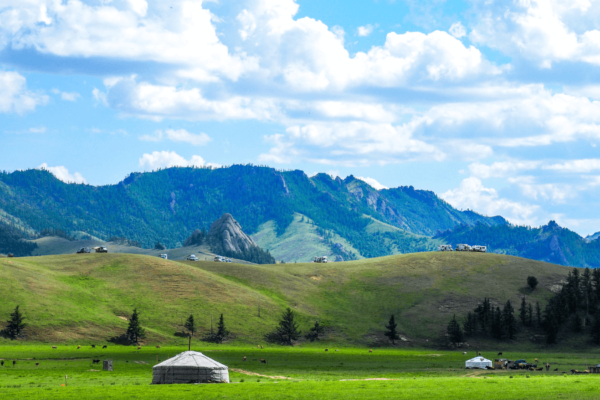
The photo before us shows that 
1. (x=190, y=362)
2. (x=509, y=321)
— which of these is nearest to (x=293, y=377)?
(x=190, y=362)

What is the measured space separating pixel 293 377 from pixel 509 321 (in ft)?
403

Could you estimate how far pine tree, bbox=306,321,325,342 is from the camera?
18150cm

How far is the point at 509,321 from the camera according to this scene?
193625 mm

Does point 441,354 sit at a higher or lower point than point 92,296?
lower

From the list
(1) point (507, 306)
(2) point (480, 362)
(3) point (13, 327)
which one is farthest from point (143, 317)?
(1) point (507, 306)

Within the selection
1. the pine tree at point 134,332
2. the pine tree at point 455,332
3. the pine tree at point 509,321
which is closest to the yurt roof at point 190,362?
the pine tree at point 134,332

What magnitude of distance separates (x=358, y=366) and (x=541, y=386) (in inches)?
2088

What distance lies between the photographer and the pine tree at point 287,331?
17600cm

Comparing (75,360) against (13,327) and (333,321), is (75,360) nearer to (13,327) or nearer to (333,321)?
(13,327)

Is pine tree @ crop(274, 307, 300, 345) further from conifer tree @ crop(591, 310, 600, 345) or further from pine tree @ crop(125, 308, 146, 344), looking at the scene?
conifer tree @ crop(591, 310, 600, 345)

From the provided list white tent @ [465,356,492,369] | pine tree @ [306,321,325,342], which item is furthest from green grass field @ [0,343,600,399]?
pine tree @ [306,321,325,342]

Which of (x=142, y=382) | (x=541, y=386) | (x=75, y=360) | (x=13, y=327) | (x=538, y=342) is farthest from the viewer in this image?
(x=538, y=342)

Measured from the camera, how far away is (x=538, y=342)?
18738 cm

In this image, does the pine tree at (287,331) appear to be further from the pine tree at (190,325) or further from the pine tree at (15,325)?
the pine tree at (15,325)
